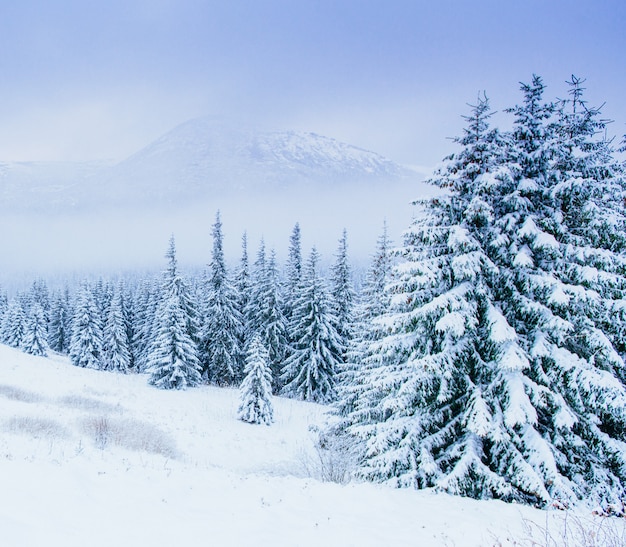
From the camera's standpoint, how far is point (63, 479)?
7.82 metres

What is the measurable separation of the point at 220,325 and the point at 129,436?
87.3 feet

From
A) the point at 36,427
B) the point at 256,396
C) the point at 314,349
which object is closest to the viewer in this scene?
the point at 36,427

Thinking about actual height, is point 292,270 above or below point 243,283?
above

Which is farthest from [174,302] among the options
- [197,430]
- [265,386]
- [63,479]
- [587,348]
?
[587,348]

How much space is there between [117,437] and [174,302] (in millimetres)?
22664

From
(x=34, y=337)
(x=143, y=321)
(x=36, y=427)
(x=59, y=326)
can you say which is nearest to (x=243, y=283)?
(x=143, y=321)

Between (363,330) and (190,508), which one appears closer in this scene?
(190,508)

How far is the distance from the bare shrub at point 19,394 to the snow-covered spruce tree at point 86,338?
30.4m

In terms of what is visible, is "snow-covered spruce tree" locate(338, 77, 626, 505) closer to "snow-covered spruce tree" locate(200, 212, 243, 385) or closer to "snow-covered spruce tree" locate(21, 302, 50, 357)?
→ "snow-covered spruce tree" locate(200, 212, 243, 385)

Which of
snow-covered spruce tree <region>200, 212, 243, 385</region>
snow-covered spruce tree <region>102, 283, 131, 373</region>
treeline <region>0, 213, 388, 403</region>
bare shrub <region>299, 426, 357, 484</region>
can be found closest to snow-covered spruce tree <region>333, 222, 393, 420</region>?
bare shrub <region>299, 426, 357, 484</region>

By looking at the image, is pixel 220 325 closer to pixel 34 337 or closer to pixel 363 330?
pixel 34 337

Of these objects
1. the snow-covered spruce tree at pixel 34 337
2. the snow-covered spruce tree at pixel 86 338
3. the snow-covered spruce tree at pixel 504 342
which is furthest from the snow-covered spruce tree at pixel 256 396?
the snow-covered spruce tree at pixel 34 337

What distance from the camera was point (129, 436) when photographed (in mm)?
16359

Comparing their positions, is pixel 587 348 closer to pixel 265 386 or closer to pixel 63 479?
pixel 63 479
